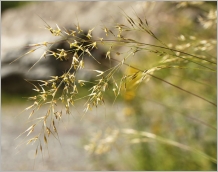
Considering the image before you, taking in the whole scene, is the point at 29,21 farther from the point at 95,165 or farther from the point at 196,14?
the point at 95,165

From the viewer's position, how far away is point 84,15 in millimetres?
7277

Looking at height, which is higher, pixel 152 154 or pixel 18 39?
pixel 18 39

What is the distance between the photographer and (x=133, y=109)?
3145mm

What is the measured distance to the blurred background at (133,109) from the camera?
269 cm

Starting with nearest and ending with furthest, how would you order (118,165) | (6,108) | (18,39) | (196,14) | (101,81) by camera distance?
1. (101,81)
2. (118,165)
3. (196,14)
4. (6,108)
5. (18,39)

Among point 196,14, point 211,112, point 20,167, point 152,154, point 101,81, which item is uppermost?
point 196,14

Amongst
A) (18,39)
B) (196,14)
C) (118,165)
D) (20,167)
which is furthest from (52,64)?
(118,165)

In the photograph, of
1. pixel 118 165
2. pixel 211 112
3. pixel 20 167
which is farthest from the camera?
pixel 20 167

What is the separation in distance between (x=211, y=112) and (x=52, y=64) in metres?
4.28

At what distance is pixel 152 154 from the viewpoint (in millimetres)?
3059

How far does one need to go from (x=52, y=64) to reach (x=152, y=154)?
157 inches

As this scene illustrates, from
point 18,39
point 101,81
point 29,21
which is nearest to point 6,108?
point 18,39

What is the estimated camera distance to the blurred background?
2.69m

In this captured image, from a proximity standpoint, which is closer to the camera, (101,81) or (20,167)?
(101,81)
